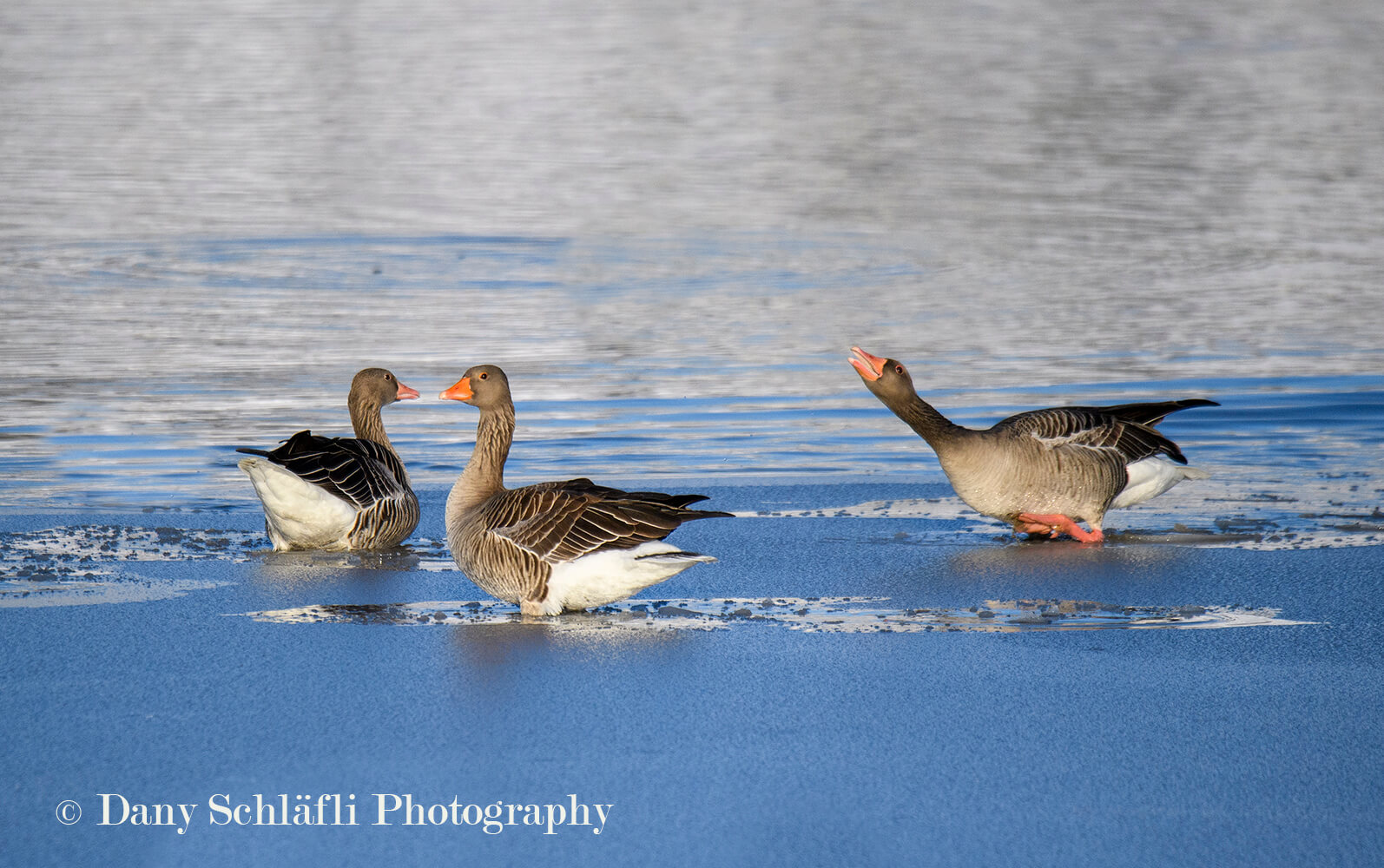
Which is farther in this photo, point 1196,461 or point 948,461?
point 1196,461

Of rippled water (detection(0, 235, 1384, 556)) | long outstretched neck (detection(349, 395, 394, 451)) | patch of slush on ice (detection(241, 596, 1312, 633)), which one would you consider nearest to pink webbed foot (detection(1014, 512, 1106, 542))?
rippled water (detection(0, 235, 1384, 556))

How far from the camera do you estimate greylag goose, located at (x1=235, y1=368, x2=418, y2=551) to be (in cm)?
729

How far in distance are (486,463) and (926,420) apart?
89.8 inches

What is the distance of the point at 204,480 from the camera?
9.08m

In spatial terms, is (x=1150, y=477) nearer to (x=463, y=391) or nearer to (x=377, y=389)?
(x=463, y=391)

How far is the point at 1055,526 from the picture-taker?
25.4 feet

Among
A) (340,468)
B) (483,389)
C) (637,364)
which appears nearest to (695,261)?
(637,364)

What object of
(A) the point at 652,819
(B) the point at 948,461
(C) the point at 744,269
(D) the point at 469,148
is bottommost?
(A) the point at 652,819

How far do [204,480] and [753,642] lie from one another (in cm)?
451

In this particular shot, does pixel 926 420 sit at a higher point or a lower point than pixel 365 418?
lower

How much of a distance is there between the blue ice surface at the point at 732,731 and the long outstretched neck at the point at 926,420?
112cm

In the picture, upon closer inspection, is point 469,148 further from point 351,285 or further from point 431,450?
point 431,450

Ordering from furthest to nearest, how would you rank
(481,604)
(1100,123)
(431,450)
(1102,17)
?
(1102,17) → (1100,123) → (431,450) → (481,604)

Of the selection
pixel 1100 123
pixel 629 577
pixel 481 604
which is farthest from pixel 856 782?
pixel 1100 123
